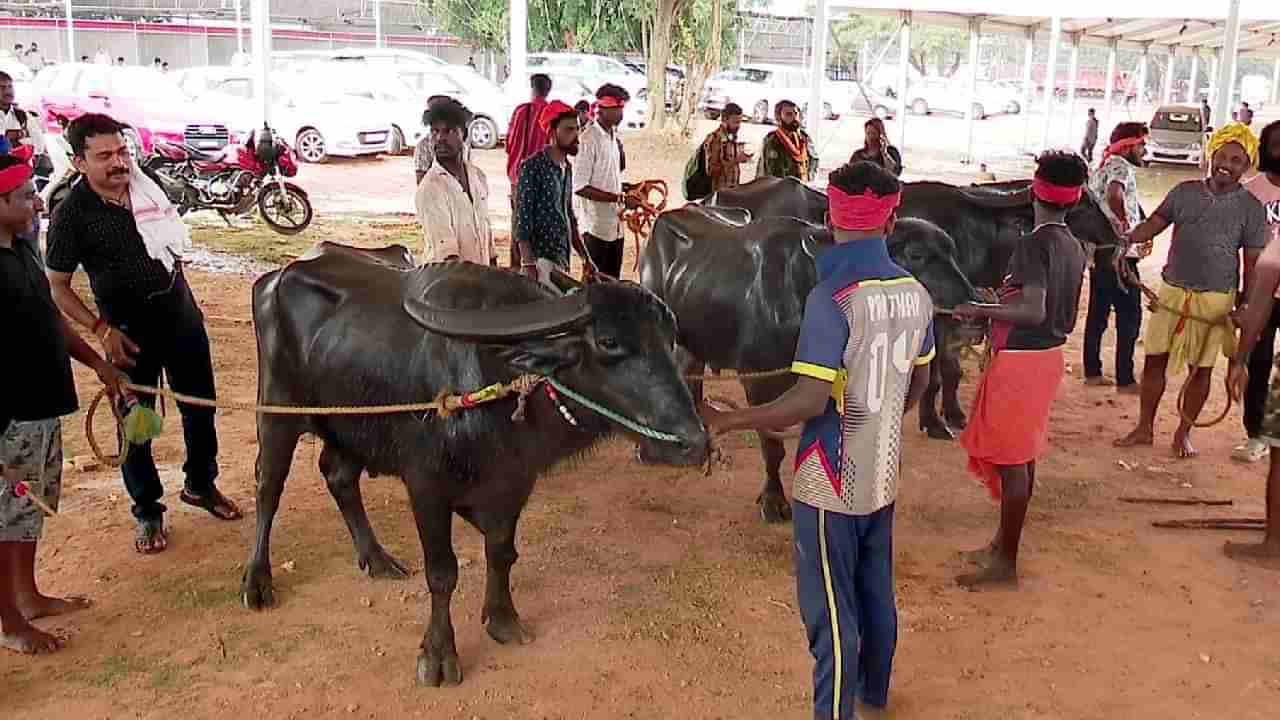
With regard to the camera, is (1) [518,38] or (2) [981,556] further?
(1) [518,38]

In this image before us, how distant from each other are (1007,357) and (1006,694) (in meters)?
1.24

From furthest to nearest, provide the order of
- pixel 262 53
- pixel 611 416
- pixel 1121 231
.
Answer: pixel 262 53 < pixel 1121 231 < pixel 611 416

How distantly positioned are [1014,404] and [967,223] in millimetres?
2562

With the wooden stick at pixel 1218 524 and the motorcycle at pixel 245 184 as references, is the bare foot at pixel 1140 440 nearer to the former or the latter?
the wooden stick at pixel 1218 524

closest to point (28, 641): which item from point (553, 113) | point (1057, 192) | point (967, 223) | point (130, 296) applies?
point (130, 296)

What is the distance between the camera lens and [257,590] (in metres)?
4.16

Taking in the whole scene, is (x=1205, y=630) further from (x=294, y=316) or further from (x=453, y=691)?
(x=294, y=316)

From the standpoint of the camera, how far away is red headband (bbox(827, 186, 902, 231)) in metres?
2.86

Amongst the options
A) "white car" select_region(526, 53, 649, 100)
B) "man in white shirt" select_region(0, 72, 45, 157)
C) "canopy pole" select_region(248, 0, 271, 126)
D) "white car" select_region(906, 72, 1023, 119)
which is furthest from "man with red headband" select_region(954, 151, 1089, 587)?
"white car" select_region(906, 72, 1023, 119)

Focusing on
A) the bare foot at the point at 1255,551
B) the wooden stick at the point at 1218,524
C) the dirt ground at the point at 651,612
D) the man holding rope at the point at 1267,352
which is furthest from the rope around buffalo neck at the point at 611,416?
the wooden stick at the point at 1218,524

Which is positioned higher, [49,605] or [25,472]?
[25,472]

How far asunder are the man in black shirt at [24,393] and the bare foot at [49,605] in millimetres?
116

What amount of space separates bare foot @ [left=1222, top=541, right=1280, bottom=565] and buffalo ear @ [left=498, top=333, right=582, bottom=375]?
3330 millimetres

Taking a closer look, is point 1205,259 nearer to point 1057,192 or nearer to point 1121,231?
point 1121,231
